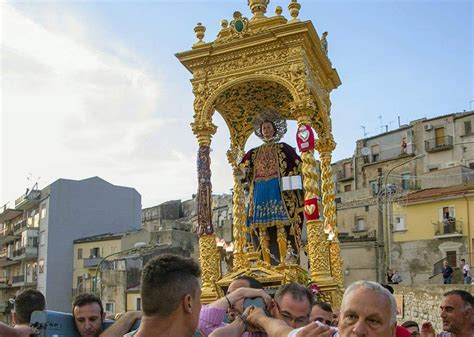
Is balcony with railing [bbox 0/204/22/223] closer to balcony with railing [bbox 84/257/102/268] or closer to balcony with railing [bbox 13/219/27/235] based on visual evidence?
balcony with railing [bbox 13/219/27/235]

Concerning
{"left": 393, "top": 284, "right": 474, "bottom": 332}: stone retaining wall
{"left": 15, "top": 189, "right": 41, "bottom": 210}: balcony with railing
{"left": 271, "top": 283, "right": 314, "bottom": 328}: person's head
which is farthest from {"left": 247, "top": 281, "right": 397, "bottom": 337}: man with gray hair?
{"left": 15, "top": 189, "right": 41, "bottom": 210}: balcony with railing

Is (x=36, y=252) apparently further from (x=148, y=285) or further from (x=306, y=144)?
(x=148, y=285)

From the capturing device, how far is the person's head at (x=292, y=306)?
3662 millimetres

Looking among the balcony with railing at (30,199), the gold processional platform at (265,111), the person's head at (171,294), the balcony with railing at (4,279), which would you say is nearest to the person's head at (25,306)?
the person's head at (171,294)

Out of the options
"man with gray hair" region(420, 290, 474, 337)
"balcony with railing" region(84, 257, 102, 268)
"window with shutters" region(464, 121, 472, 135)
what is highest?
"window with shutters" region(464, 121, 472, 135)

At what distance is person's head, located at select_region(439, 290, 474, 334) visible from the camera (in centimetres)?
526

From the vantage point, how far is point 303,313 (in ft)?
12.1

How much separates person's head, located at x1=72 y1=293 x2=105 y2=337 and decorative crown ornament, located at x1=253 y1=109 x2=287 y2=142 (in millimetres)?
9234

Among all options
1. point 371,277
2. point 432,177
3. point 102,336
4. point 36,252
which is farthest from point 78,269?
point 102,336

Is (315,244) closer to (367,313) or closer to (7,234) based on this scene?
(367,313)

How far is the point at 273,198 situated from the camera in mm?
12430

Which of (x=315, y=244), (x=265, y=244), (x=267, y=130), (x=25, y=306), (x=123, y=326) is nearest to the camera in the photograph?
(x=123, y=326)

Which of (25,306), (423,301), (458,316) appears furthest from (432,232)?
(25,306)

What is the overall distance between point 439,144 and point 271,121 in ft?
113
